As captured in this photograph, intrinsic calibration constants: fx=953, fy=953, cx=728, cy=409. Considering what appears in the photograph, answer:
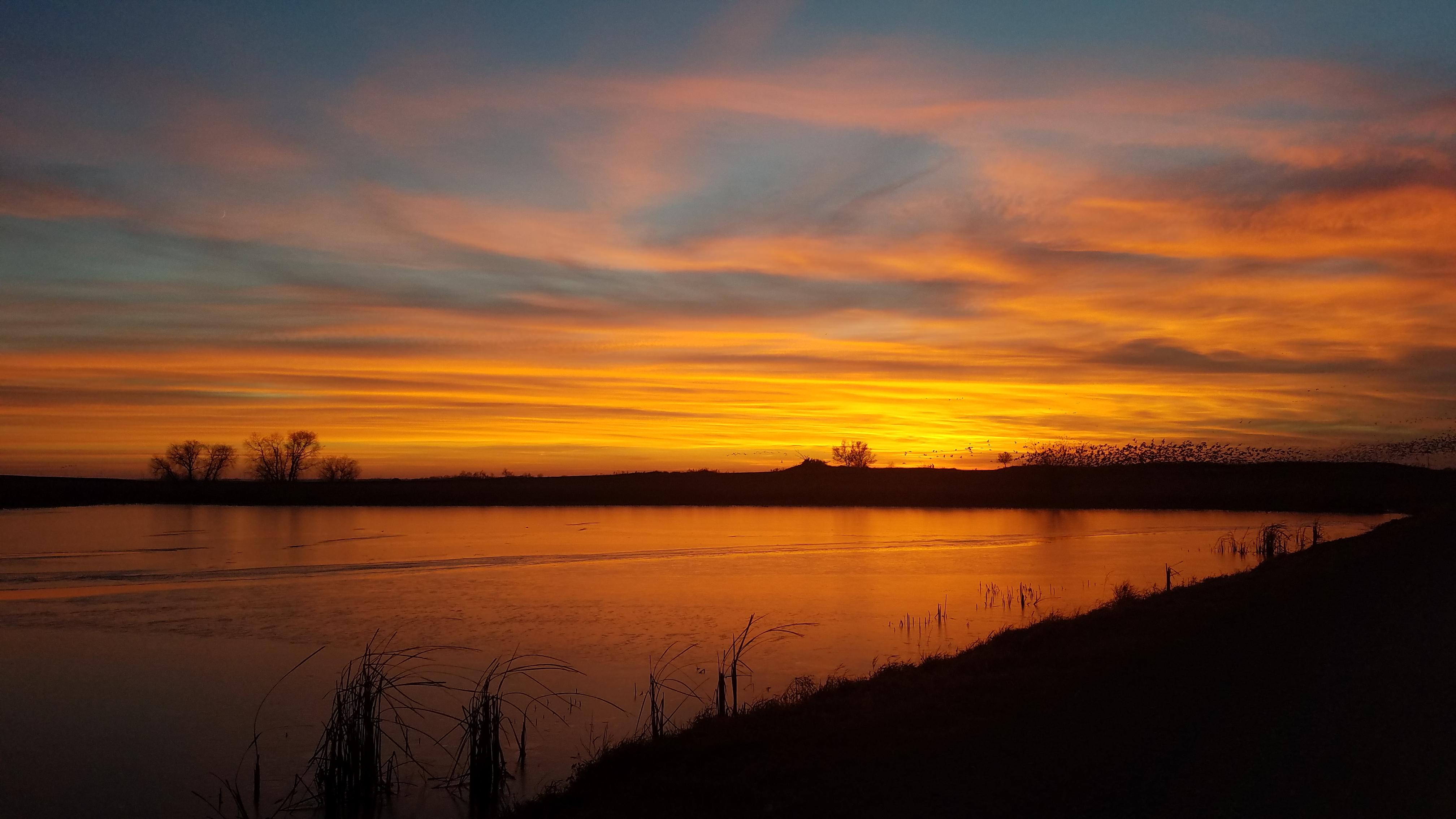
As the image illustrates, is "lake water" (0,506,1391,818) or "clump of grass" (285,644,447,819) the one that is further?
"lake water" (0,506,1391,818)

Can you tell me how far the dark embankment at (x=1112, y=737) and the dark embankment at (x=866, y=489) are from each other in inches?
2807

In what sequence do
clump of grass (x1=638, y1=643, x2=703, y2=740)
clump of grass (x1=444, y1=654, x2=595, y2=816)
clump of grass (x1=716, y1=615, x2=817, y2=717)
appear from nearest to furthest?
clump of grass (x1=444, y1=654, x2=595, y2=816) < clump of grass (x1=638, y1=643, x2=703, y2=740) < clump of grass (x1=716, y1=615, x2=817, y2=717)

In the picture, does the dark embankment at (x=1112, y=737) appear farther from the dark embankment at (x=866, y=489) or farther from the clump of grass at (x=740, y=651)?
the dark embankment at (x=866, y=489)

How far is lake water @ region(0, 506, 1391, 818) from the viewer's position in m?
12.8

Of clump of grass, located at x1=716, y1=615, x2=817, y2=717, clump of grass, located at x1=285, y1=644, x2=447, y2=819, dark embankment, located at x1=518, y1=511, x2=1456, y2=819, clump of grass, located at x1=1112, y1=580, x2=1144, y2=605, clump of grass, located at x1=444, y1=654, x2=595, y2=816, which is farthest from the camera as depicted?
clump of grass, located at x1=1112, y1=580, x2=1144, y2=605

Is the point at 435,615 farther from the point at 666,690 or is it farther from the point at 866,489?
the point at 866,489

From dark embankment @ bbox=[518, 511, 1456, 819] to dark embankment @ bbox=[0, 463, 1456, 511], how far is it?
71.3 m

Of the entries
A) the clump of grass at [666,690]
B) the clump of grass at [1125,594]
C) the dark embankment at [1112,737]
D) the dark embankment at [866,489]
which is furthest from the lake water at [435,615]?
the dark embankment at [866,489]

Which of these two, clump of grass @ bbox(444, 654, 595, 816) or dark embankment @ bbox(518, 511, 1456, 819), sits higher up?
dark embankment @ bbox(518, 511, 1456, 819)

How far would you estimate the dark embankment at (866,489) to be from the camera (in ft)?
281

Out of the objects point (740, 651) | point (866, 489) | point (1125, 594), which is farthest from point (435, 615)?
point (866, 489)

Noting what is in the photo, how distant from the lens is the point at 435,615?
974 inches

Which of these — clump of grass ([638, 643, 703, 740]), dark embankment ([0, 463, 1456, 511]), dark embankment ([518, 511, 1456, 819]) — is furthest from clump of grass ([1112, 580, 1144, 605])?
dark embankment ([0, 463, 1456, 511])

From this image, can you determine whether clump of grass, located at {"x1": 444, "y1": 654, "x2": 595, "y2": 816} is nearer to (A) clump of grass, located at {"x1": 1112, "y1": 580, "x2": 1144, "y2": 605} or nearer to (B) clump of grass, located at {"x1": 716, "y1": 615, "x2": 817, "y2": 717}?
(B) clump of grass, located at {"x1": 716, "y1": 615, "x2": 817, "y2": 717}
